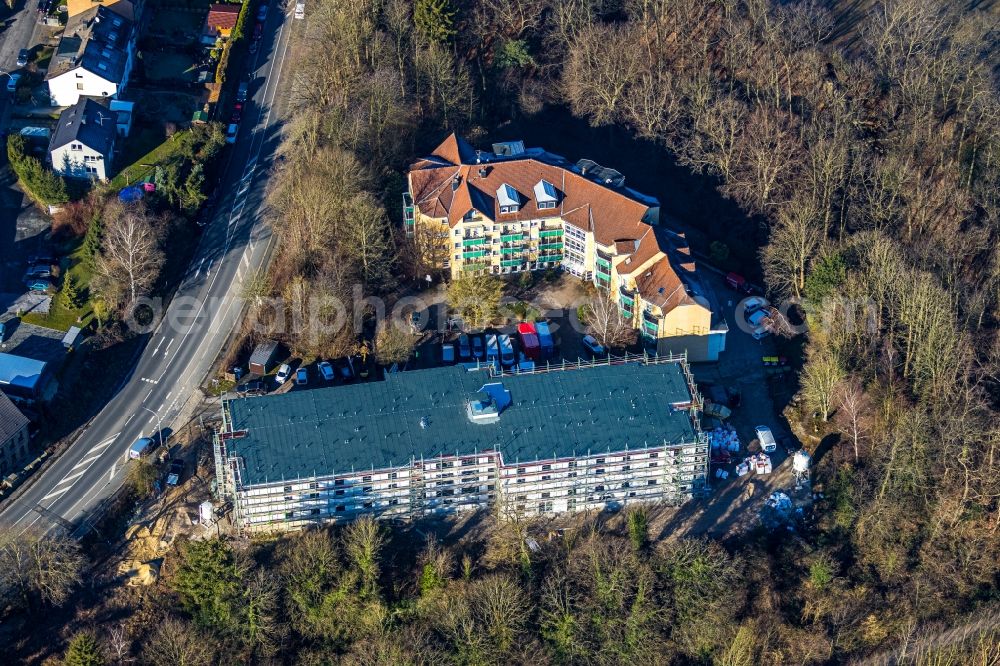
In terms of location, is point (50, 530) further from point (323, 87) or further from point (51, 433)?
point (323, 87)

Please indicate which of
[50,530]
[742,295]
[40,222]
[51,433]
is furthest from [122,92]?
[742,295]

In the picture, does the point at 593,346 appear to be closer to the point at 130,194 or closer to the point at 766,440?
the point at 766,440

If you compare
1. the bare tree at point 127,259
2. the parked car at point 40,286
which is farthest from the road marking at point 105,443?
the parked car at point 40,286

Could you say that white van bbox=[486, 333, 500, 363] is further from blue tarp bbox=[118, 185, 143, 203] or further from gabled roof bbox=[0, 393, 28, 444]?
gabled roof bbox=[0, 393, 28, 444]

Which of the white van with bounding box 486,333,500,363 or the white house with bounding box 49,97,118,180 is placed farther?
the white house with bounding box 49,97,118,180

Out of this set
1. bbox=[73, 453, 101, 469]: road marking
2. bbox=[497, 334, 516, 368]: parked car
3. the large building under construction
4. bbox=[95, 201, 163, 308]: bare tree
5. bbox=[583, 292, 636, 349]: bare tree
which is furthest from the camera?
bbox=[95, 201, 163, 308]: bare tree

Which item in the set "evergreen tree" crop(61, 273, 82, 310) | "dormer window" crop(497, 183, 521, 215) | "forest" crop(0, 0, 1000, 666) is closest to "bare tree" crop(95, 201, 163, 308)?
"evergreen tree" crop(61, 273, 82, 310)

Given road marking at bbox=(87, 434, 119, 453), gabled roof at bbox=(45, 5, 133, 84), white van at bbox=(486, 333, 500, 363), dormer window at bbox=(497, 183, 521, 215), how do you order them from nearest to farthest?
road marking at bbox=(87, 434, 119, 453), white van at bbox=(486, 333, 500, 363), dormer window at bbox=(497, 183, 521, 215), gabled roof at bbox=(45, 5, 133, 84)
